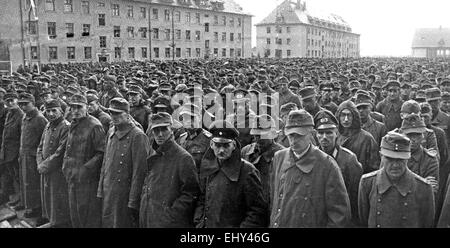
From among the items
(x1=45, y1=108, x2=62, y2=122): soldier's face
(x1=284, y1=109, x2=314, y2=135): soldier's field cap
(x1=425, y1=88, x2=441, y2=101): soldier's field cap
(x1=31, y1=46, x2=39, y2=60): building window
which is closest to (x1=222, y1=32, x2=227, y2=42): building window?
(x1=31, y1=46, x2=39, y2=60): building window

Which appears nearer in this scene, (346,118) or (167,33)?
(346,118)

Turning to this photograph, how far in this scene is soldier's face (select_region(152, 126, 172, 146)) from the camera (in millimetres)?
5105

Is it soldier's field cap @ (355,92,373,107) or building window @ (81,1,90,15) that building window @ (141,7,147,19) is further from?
soldier's field cap @ (355,92,373,107)

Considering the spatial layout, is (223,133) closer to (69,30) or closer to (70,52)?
(70,52)

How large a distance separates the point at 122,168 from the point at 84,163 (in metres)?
1.03

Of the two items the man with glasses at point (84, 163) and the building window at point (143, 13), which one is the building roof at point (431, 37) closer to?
the building window at point (143, 13)

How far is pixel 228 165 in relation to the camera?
14.6 feet

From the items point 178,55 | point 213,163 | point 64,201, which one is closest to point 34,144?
point 64,201

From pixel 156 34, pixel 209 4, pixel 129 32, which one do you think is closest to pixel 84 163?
pixel 129 32

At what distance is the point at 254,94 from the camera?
33.2 feet

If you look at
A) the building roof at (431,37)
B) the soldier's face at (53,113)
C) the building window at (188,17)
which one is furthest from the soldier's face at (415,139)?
the building roof at (431,37)

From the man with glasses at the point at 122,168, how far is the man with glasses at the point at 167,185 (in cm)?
63

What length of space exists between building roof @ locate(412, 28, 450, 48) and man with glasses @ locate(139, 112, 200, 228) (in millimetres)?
87097
